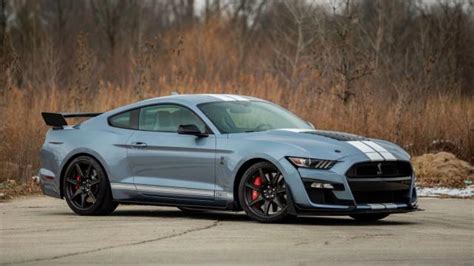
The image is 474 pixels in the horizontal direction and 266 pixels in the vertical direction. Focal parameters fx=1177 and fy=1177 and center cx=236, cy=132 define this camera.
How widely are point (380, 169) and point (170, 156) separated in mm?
2299

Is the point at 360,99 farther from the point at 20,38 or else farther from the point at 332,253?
the point at 20,38

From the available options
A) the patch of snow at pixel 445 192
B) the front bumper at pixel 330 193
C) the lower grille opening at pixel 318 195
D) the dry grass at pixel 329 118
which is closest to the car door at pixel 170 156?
the front bumper at pixel 330 193

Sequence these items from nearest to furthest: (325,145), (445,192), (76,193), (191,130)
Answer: (325,145)
(191,130)
(76,193)
(445,192)

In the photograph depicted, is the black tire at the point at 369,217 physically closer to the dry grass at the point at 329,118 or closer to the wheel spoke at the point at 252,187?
the wheel spoke at the point at 252,187

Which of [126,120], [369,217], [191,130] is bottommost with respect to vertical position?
[369,217]

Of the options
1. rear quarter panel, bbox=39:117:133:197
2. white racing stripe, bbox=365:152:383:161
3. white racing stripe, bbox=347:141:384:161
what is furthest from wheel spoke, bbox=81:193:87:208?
white racing stripe, bbox=365:152:383:161

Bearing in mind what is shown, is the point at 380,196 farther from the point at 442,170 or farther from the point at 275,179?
the point at 442,170

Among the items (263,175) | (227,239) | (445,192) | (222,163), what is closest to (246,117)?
(222,163)

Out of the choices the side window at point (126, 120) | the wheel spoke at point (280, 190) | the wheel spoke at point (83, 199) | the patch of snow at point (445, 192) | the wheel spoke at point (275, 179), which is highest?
the side window at point (126, 120)

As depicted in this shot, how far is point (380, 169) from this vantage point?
1177 cm

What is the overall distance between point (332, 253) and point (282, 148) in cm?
243

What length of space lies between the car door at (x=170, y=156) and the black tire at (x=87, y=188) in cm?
44

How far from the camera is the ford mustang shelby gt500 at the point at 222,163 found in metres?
11.6

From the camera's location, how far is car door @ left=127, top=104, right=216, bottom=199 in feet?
40.4
